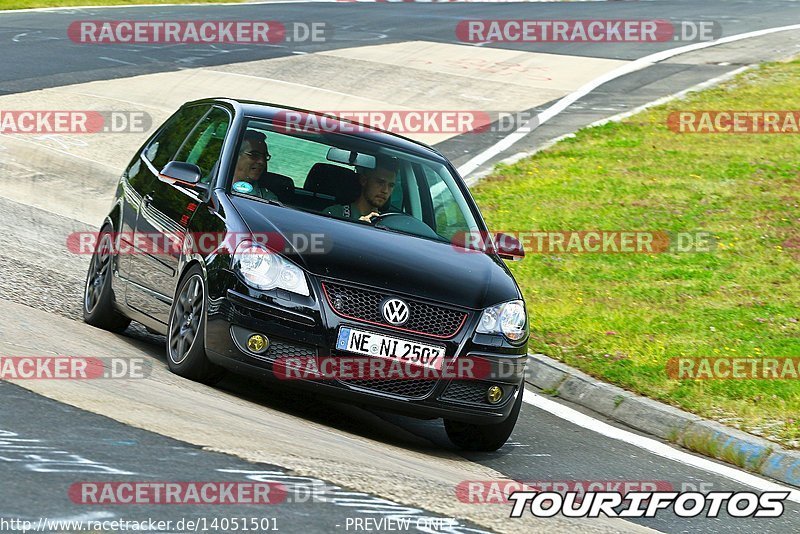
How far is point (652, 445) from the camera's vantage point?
8.23 metres

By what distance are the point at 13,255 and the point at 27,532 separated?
7.00m

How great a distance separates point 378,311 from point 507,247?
1.64 meters

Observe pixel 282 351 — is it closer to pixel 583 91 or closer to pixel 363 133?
pixel 363 133

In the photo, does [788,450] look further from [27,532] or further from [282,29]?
[282,29]

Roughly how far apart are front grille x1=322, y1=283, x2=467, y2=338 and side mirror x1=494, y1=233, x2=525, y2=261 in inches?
→ 51.3

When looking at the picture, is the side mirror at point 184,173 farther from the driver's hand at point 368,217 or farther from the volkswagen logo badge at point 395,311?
the volkswagen logo badge at point 395,311

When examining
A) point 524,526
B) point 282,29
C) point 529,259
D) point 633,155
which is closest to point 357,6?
point 282,29

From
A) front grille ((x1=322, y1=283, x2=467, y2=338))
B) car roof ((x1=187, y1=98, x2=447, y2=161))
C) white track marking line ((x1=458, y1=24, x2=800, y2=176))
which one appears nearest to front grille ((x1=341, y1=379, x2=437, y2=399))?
front grille ((x1=322, y1=283, x2=467, y2=338))

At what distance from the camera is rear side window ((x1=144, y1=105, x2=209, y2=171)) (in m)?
9.01

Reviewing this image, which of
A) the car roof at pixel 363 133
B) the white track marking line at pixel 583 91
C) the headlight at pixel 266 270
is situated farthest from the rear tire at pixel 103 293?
the white track marking line at pixel 583 91

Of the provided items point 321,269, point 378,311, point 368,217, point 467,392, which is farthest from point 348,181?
point 467,392

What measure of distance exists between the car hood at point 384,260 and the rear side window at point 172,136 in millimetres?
1494

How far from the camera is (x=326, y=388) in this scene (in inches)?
A: 274

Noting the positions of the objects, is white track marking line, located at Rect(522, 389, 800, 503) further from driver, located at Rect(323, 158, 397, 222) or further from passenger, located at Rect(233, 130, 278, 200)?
passenger, located at Rect(233, 130, 278, 200)
